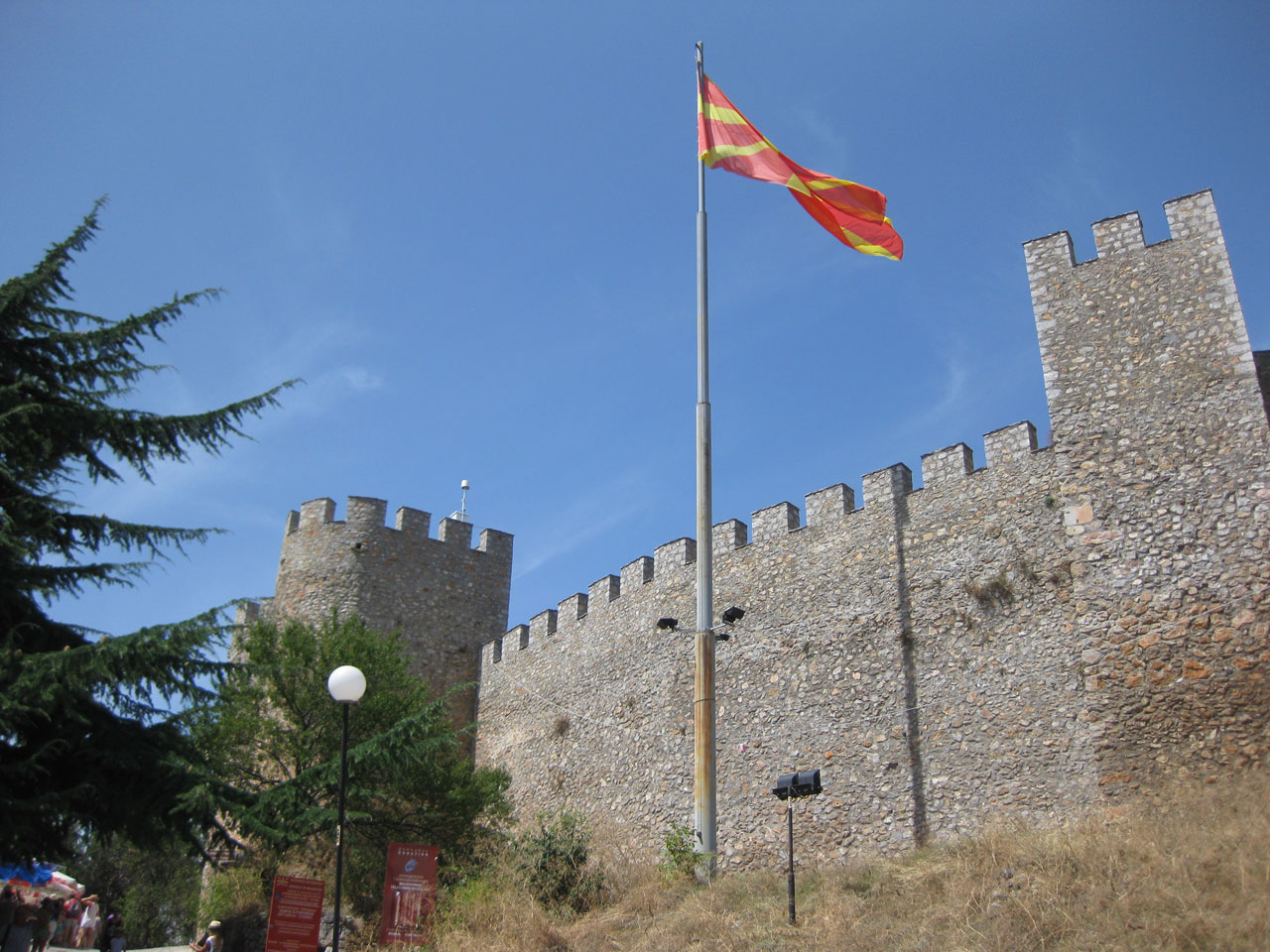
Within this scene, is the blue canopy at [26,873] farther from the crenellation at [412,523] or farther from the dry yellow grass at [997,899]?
the crenellation at [412,523]

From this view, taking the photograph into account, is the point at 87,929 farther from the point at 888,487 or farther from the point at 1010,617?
the point at 1010,617

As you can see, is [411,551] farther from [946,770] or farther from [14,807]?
[14,807]

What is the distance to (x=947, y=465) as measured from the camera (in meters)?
16.5

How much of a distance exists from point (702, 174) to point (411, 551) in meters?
12.9

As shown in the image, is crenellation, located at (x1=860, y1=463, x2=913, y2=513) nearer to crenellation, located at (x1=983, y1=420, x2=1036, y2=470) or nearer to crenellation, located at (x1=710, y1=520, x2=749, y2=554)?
crenellation, located at (x1=983, y1=420, x2=1036, y2=470)

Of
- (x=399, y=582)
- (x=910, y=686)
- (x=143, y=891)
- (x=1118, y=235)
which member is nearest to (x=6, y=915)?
(x=910, y=686)

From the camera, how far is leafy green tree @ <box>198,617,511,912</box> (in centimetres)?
1681

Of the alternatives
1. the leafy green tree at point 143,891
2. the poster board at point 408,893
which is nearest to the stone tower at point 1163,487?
the poster board at point 408,893

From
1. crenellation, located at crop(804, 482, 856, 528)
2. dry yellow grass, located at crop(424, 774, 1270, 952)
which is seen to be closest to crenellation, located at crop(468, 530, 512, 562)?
crenellation, located at crop(804, 482, 856, 528)

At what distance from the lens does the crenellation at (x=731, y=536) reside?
1928 centimetres

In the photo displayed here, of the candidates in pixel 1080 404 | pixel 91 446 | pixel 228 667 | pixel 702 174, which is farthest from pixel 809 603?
pixel 91 446

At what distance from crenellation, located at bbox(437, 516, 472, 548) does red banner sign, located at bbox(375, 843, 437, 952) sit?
42.0 feet

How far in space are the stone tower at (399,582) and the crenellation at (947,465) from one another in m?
12.3

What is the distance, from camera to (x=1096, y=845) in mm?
10391
